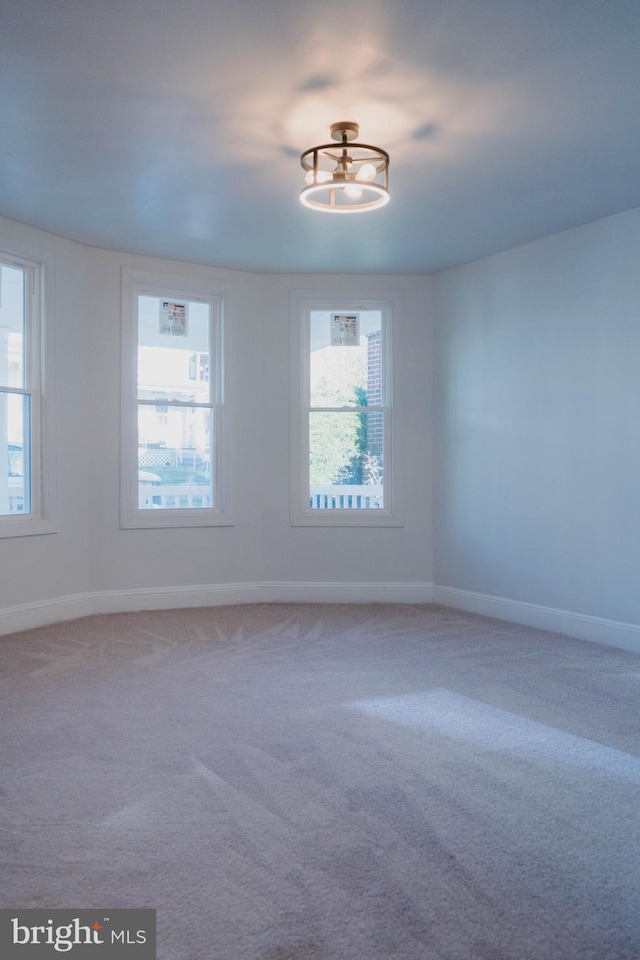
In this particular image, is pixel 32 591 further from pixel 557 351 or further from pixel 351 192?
pixel 557 351

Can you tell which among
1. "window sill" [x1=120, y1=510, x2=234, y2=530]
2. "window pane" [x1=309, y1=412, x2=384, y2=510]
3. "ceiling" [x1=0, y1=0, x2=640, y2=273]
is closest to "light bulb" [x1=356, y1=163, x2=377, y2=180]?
"ceiling" [x1=0, y1=0, x2=640, y2=273]

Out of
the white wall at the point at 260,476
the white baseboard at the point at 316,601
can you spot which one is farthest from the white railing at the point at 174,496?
the white baseboard at the point at 316,601

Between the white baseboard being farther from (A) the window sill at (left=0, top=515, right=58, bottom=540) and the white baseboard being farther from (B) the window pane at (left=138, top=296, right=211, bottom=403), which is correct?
(B) the window pane at (left=138, top=296, right=211, bottom=403)

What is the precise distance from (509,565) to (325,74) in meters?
3.55

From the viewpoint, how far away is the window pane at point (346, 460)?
20.2ft

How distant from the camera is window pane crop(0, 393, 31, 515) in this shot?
4918 millimetres

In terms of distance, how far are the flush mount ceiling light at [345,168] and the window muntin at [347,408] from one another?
2.17 m

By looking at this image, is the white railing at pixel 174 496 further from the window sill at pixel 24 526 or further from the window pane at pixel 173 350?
the window sill at pixel 24 526

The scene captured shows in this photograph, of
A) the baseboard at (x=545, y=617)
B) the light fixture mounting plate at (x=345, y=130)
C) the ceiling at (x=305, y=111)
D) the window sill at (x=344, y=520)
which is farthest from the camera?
the window sill at (x=344, y=520)

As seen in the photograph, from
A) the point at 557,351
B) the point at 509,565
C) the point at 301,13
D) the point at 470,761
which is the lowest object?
the point at 470,761

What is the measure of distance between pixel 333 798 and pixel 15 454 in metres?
3.51

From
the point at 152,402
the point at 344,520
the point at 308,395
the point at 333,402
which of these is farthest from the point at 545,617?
the point at 152,402

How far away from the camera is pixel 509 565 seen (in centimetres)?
543

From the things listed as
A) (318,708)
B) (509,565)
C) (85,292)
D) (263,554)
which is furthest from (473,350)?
(318,708)
